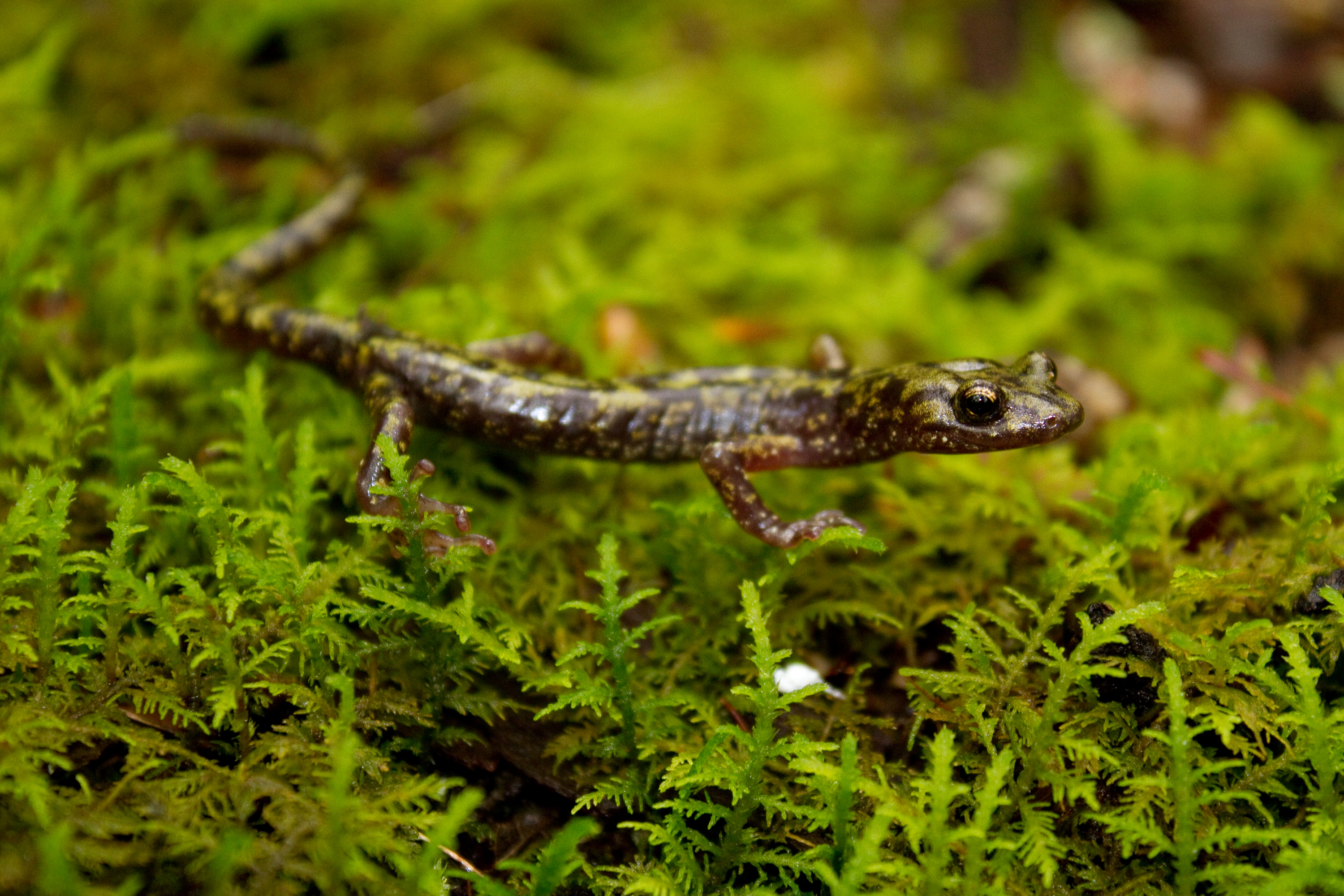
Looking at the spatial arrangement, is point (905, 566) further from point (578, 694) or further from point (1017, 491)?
point (578, 694)

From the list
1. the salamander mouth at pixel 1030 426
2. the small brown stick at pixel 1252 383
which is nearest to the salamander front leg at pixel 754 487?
the salamander mouth at pixel 1030 426

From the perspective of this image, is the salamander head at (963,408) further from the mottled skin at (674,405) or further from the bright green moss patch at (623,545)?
the bright green moss patch at (623,545)

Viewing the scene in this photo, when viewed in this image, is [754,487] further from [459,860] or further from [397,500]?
[459,860]

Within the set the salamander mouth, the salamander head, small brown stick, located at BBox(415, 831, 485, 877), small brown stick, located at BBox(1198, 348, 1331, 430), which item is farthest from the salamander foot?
small brown stick, located at BBox(1198, 348, 1331, 430)

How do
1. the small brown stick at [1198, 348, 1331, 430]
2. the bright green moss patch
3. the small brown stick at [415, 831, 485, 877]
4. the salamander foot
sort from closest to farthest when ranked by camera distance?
the bright green moss patch, the small brown stick at [415, 831, 485, 877], the salamander foot, the small brown stick at [1198, 348, 1331, 430]

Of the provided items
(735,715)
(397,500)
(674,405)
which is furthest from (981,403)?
(397,500)

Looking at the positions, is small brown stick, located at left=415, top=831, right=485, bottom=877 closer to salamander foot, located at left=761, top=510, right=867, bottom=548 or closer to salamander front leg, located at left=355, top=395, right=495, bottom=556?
salamander front leg, located at left=355, top=395, right=495, bottom=556

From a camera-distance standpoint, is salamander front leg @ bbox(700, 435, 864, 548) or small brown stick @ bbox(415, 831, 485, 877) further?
salamander front leg @ bbox(700, 435, 864, 548)
